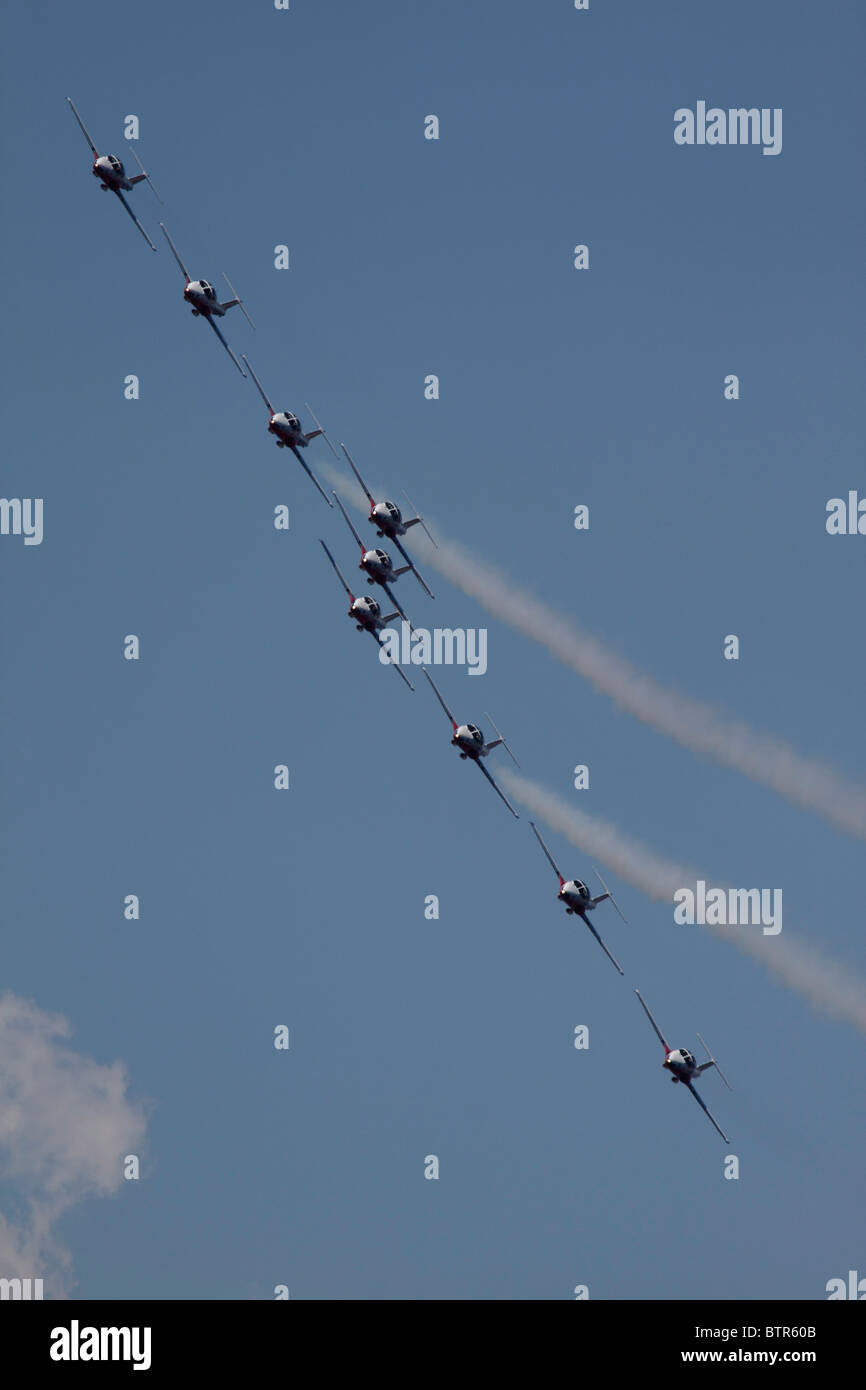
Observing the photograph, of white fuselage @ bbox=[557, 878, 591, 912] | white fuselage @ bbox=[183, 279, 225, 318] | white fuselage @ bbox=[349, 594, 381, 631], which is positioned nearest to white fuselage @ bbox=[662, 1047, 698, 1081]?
white fuselage @ bbox=[557, 878, 591, 912]

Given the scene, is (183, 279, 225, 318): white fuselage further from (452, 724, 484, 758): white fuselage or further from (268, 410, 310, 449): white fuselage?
(452, 724, 484, 758): white fuselage

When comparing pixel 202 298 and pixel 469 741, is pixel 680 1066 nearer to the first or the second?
pixel 469 741

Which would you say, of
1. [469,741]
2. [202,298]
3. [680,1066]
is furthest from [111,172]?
[680,1066]

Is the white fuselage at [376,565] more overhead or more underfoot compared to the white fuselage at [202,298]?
more underfoot

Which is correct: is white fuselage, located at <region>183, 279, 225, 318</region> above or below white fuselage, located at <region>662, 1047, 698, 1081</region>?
above

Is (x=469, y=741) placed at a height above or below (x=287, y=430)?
below

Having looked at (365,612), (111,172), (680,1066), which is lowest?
(680,1066)

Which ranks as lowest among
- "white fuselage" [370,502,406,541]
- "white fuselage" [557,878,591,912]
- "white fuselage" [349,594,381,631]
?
"white fuselage" [557,878,591,912]

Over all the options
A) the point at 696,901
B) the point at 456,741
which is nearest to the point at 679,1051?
the point at 696,901

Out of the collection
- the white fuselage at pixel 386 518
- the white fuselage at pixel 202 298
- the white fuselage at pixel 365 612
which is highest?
the white fuselage at pixel 202 298

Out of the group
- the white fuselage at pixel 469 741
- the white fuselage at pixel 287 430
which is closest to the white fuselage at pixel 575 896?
the white fuselage at pixel 469 741

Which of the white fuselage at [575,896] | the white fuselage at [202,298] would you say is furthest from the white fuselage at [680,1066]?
the white fuselage at [202,298]

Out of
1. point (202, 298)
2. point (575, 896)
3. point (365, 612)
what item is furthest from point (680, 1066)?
point (202, 298)

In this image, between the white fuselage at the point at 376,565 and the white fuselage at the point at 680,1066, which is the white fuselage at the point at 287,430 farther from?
the white fuselage at the point at 680,1066
